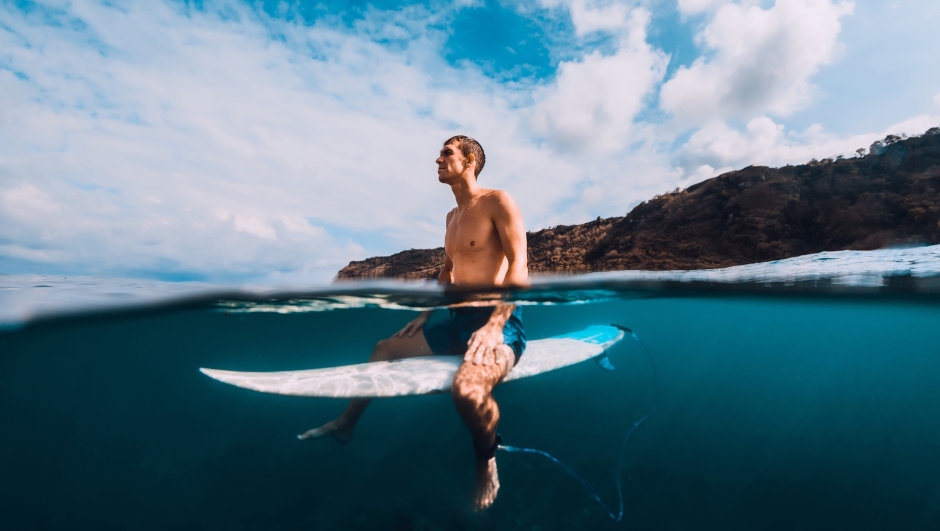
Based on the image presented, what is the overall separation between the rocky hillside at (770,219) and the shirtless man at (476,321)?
41.1ft

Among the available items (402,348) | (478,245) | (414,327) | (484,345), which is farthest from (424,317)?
(484,345)

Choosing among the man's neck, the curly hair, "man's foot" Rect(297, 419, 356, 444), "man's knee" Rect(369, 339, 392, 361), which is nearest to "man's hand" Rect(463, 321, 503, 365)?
the man's neck

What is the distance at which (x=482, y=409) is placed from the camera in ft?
11.1

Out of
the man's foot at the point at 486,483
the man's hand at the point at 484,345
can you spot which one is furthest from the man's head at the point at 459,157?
the man's foot at the point at 486,483

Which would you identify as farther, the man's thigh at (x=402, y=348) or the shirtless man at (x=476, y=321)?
the man's thigh at (x=402, y=348)

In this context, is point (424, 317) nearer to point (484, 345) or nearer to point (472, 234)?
point (472, 234)

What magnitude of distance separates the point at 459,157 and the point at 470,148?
0.20 metres

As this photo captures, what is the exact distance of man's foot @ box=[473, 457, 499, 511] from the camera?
354 centimetres

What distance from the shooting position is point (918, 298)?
10.2 metres

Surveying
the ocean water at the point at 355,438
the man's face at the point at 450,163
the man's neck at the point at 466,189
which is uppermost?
the man's face at the point at 450,163

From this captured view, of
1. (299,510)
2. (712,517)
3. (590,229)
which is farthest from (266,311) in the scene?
(590,229)

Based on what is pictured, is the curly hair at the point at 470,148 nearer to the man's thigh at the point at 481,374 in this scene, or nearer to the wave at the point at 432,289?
the wave at the point at 432,289

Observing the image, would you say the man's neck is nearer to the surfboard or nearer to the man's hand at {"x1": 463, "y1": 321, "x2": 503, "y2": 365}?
the man's hand at {"x1": 463, "y1": 321, "x2": 503, "y2": 365}

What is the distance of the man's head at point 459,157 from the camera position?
4.18 m
